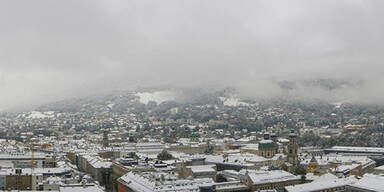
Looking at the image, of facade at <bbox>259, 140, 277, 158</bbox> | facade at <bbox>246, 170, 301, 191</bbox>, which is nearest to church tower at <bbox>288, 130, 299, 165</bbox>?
facade at <bbox>259, 140, 277, 158</bbox>

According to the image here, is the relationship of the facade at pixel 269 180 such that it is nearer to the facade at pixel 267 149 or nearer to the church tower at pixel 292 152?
the church tower at pixel 292 152

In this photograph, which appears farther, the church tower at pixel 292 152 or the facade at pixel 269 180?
the church tower at pixel 292 152

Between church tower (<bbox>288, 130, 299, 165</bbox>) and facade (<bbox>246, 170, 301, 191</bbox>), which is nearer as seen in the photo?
facade (<bbox>246, 170, 301, 191</bbox>)

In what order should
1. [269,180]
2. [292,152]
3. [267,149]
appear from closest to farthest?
[269,180] → [292,152] → [267,149]

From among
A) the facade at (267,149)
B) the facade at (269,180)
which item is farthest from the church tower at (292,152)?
the facade at (269,180)

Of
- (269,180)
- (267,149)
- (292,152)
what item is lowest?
(269,180)

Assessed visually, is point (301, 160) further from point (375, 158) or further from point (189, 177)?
point (189, 177)

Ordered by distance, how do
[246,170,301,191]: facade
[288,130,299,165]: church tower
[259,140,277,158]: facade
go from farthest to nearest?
[259,140,277,158]: facade, [288,130,299,165]: church tower, [246,170,301,191]: facade

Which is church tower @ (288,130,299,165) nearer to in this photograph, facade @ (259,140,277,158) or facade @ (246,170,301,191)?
facade @ (259,140,277,158)

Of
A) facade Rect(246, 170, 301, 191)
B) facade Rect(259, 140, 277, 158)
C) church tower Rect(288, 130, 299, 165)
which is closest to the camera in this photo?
facade Rect(246, 170, 301, 191)

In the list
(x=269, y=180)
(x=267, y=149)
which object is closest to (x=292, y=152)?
(x=267, y=149)

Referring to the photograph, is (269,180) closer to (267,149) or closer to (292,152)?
(292,152)
